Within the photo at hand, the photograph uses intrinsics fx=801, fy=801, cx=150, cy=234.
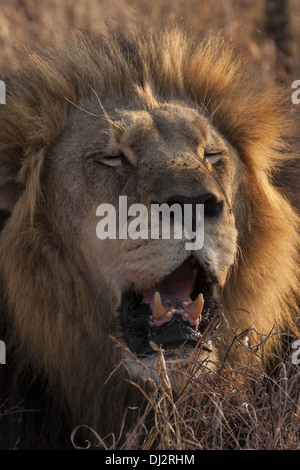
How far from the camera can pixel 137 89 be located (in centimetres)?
363

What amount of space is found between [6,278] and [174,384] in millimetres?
867

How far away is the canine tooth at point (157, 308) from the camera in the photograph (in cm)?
311

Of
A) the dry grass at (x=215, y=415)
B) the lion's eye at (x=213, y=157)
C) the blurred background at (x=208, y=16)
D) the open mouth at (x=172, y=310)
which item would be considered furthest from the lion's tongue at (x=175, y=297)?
the blurred background at (x=208, y=16)

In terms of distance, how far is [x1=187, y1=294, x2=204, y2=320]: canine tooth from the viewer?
320 cm

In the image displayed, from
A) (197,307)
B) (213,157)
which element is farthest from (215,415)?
(213,157)

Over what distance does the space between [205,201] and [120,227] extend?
0.37 metres

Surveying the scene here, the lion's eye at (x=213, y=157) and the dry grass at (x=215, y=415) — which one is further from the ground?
the lion's eye at (x=213, y=157)

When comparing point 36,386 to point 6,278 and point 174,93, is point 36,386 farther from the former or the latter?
point 174,93

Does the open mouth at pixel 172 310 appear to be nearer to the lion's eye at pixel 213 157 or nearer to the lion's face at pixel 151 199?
the lion's face at pixel 151 199

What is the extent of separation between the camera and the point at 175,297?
3258mm

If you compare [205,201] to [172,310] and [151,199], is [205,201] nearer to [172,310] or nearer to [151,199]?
[151,199]

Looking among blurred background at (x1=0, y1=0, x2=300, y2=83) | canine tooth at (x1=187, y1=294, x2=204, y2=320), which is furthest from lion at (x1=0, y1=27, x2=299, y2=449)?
blurred background at (x1=0, y1=0, x2=300, y2=83)
